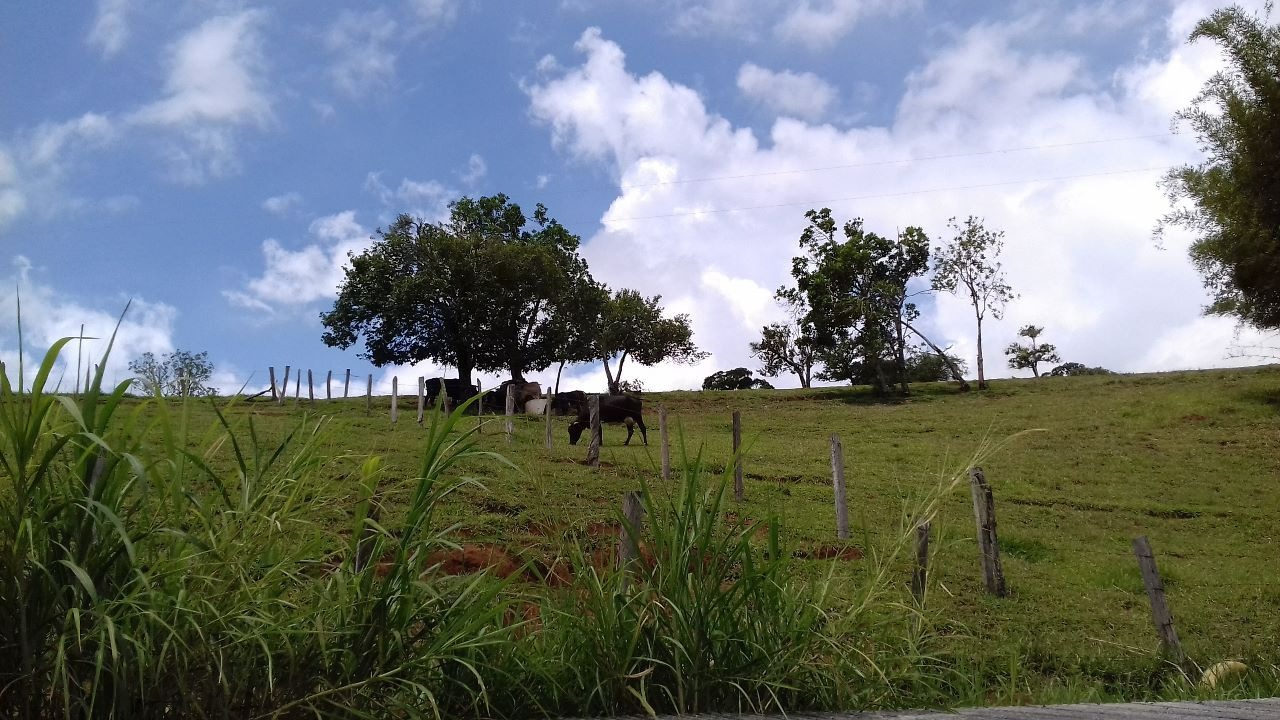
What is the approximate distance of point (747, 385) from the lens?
68.1m

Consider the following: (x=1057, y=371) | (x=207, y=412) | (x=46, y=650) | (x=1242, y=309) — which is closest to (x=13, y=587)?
(x=46, y=650)

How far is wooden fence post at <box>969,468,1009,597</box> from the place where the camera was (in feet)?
36.1

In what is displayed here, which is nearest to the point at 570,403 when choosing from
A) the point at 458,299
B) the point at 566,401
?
the point at 566,401

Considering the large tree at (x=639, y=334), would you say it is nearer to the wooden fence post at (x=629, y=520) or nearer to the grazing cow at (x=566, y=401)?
the grazing cow at (x=566, y=401)

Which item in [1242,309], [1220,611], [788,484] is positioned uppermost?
[1242,309]

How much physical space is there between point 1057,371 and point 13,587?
84.3 m

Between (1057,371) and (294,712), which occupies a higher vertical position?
(1057,371)

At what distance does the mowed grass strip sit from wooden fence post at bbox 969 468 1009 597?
24 centimetres

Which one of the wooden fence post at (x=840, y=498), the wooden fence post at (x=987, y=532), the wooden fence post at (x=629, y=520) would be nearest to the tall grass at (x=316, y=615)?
the wooden fence post at (x=629, y=520)

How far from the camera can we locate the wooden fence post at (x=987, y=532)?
36.1 ft

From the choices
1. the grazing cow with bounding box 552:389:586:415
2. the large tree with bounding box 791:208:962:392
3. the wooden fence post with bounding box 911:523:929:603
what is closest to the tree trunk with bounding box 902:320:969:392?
the large tree with bounding box 791:208:962:392

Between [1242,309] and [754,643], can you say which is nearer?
[754,643]

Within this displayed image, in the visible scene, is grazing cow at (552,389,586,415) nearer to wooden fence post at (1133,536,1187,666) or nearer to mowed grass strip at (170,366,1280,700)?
mowed grass strip at (170,366,1280,700)

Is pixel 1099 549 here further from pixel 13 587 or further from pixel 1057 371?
pixel 1057 371
